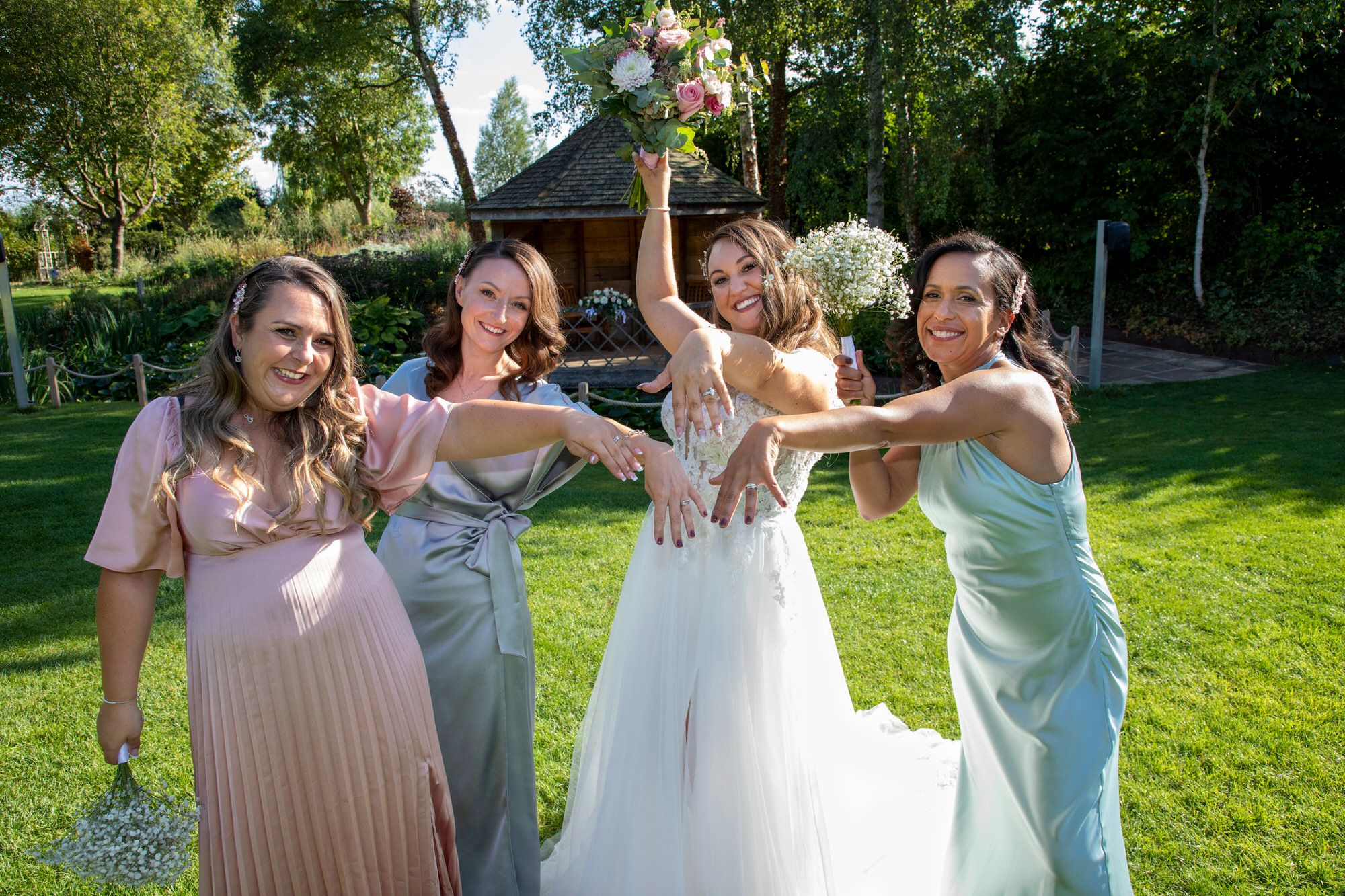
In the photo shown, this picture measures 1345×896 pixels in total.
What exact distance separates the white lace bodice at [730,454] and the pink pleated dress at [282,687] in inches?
46.1

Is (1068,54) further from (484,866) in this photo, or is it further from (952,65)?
(484,866)

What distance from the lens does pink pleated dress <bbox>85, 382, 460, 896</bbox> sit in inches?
86.7

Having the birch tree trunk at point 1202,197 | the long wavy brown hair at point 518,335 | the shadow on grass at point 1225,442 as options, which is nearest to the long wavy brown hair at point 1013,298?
the long wavy brown hair at point 518,335

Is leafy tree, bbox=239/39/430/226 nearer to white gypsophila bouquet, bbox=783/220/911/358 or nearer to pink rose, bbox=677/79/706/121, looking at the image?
pink rose, bbox=677/79/706/121

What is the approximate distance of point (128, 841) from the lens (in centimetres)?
219

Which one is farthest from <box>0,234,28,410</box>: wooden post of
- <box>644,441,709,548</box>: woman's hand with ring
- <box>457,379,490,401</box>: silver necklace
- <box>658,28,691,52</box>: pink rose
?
<box>644,441,709,548</box>: woman's hand with ring

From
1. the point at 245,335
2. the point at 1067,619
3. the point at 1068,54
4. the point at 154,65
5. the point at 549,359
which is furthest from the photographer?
the point at 154,65

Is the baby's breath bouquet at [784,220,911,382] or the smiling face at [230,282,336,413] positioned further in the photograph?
the baby's breath bouquet at [784,220,911,382]

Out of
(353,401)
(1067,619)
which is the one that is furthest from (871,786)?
Answer: (353,401)

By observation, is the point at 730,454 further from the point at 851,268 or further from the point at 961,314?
the point at 961,314

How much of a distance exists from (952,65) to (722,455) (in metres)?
13.9

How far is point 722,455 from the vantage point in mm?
3074

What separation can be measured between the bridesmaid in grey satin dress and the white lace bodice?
408 mm

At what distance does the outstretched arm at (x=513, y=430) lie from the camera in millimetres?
2455
